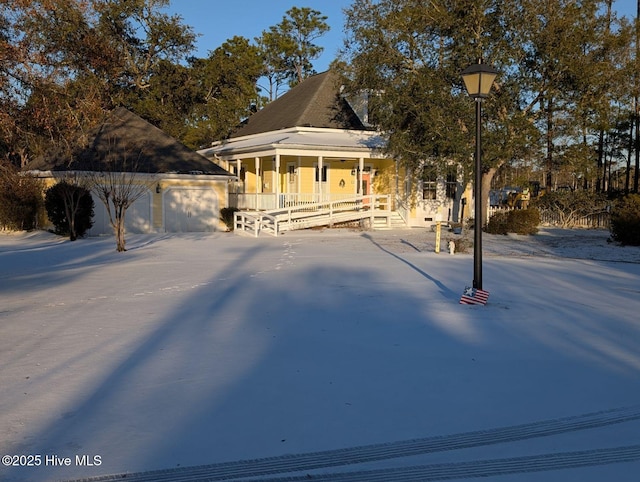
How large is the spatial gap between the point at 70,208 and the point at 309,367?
19.6 metres

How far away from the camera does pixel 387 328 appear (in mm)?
9352

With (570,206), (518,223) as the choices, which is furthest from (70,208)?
(570,206)

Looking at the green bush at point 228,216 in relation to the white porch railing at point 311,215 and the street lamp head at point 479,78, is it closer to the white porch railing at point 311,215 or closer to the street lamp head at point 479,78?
the white porch railing at point 311,215

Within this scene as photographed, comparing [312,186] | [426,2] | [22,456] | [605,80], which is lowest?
[22,456]

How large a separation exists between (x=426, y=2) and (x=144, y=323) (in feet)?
65.2

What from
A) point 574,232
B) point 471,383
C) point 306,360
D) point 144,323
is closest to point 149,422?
point 306,360

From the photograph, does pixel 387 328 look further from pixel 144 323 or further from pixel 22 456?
pixel 22 456

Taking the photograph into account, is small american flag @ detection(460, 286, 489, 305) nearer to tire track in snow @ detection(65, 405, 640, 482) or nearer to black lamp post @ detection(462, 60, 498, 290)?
→ black lamp post @ detection(462, 60, 498, 290)

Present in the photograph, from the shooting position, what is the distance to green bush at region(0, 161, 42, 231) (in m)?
26.8

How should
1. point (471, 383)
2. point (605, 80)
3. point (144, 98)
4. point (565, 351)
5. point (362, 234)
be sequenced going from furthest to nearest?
1. point (144, 98)
2. point (362, 234)
3. point (605, 80)
4. point (565, 351)
5. point (471, 383)

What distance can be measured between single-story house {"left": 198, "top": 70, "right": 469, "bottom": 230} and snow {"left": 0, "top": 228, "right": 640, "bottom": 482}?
1508cm

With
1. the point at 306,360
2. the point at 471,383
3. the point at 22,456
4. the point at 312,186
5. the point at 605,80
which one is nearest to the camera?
the point at 22,456

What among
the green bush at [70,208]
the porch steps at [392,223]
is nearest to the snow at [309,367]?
the green bush at [70,208]

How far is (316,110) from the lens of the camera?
107 ft
